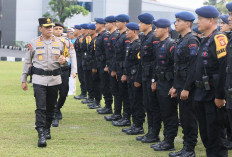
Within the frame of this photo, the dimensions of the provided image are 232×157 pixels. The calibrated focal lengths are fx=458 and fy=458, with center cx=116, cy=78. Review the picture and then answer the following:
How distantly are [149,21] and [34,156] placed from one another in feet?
9.74

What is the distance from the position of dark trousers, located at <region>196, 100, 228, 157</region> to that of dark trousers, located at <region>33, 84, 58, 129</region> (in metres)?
2.82

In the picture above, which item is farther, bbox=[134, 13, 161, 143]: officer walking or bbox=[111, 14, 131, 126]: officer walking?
bbox=[111, 14, 131, 126]: officer walking

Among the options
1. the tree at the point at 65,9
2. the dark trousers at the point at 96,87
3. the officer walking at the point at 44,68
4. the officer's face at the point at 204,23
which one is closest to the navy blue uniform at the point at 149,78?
the officer walking at the point at 44,68

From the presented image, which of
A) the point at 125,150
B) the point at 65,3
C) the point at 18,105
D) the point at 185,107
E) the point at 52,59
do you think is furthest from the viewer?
the point at 65,3

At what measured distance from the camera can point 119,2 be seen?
183 feet

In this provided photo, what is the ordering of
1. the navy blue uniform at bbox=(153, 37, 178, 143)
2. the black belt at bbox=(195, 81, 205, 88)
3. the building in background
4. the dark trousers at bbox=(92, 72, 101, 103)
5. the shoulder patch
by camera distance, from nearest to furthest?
the shoulder patch < the black belt at bbox=(195, 81, 205, 88) < the navy blue uniform at bbox=(153, 37, 178, 143) < the dark trousers at bbox=(92, 72, 101, 103) < the building in background

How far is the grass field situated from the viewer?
6.80m

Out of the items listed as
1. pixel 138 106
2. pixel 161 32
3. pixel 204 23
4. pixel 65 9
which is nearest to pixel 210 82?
pixel 204 23

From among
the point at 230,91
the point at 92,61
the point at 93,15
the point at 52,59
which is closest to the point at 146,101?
the point at 52,59

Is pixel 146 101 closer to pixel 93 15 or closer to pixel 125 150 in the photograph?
pixel 125 150

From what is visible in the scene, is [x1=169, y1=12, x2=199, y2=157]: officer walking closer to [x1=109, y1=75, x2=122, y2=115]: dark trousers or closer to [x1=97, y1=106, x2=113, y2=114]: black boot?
[x1=109, y1=75, x2=122, y2=115]: dark trousers

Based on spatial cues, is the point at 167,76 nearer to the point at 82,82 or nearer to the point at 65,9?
the point at 82,82

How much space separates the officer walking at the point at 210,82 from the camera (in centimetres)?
535

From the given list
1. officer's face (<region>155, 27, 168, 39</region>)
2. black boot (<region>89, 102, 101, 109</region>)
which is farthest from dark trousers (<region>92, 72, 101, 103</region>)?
officer's face (<region>155, 27, 168, 39</region>)
